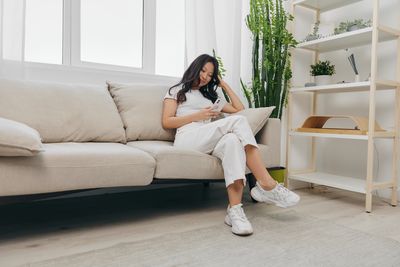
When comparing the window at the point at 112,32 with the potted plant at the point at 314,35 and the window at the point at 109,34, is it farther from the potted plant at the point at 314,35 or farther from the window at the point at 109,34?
the potted plant at the point at 314,35

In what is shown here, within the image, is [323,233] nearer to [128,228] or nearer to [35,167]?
[128,228]

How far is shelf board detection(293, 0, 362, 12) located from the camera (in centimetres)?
256

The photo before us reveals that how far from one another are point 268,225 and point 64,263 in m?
0.96

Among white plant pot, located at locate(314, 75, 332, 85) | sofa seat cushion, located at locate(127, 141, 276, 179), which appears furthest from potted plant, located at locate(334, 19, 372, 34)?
sofa seat cushion, located at locate(127, 141, 276, 179)

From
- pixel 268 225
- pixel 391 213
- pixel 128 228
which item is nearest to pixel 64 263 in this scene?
pixel 128 228

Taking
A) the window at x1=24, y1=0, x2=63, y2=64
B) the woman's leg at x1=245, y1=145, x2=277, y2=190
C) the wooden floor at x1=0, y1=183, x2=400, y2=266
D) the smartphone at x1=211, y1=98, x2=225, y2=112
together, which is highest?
the window at x1=24, y1=0, x2=63, y2=64

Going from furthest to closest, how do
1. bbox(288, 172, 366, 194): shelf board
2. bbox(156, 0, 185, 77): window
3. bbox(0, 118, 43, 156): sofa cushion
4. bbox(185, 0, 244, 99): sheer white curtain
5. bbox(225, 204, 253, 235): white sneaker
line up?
bbox(156, 0, 185, 77): window < bbox(185, 0, 244, 99): sheer white curtain < bbox(288, 172, 366, 194): shelf board < bbox(225, 204, 253, 235): white sneaker < bbox(0, 118, 43, 156): sofa cushion

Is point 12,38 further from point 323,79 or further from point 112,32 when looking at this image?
point 323,79

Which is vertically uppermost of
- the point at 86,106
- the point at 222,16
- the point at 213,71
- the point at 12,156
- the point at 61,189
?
the point at 222,16

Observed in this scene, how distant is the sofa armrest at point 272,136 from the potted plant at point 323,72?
0.73m

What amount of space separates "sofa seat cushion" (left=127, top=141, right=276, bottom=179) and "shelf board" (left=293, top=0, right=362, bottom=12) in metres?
1.60

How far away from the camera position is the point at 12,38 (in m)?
1.91

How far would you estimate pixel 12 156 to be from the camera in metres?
1.28

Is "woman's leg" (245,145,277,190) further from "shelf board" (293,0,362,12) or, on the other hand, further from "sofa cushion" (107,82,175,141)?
"shelf board" (293,0,362,12)
